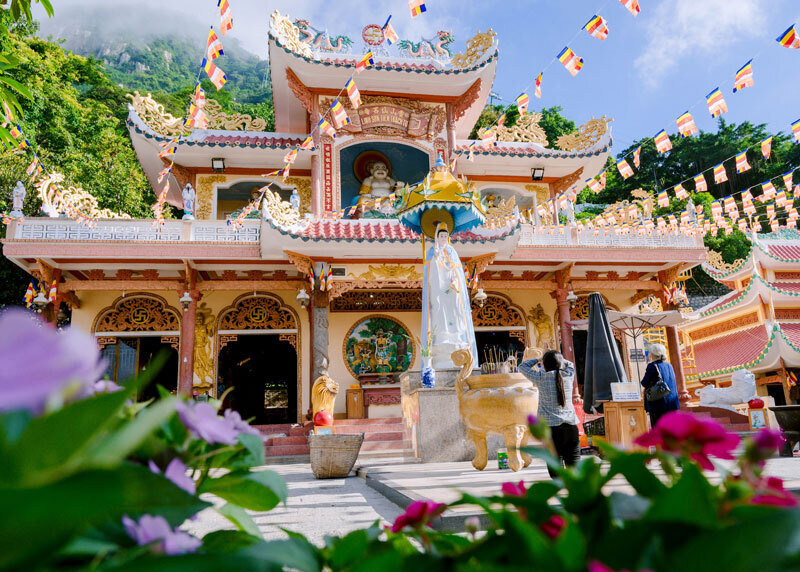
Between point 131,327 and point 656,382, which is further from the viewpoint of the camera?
point 131,327

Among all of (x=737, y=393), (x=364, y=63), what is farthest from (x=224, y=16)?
(x=737, y=393)

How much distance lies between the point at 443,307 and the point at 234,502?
22.5ft

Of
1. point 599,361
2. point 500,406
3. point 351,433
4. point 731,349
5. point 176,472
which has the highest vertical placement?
point 731,349

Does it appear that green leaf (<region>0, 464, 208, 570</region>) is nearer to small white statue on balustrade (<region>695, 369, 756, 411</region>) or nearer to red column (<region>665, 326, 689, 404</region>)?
red column (<region>665, 326, 689, 404</region>)

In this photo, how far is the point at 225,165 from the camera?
13.0 metres

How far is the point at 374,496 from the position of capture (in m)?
4.88

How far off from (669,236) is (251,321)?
9.96 m

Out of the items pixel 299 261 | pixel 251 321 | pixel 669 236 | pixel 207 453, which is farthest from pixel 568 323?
pixel 207 453

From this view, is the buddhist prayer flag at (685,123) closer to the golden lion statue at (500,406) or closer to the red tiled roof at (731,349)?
the golden lion statue at (500,406)

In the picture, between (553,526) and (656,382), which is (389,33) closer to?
(656,382)

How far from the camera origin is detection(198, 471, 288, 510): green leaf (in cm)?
80

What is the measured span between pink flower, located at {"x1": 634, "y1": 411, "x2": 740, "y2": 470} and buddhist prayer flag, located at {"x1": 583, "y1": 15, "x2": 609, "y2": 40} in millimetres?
9481

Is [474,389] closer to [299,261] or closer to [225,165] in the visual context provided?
[299,261]

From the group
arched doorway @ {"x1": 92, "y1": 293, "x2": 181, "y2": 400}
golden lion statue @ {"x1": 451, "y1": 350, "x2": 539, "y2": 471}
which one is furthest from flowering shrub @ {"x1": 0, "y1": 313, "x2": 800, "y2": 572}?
arched doorway @ {"x1": 92, "y1": 293, "x2": 181, "y2": 400}
